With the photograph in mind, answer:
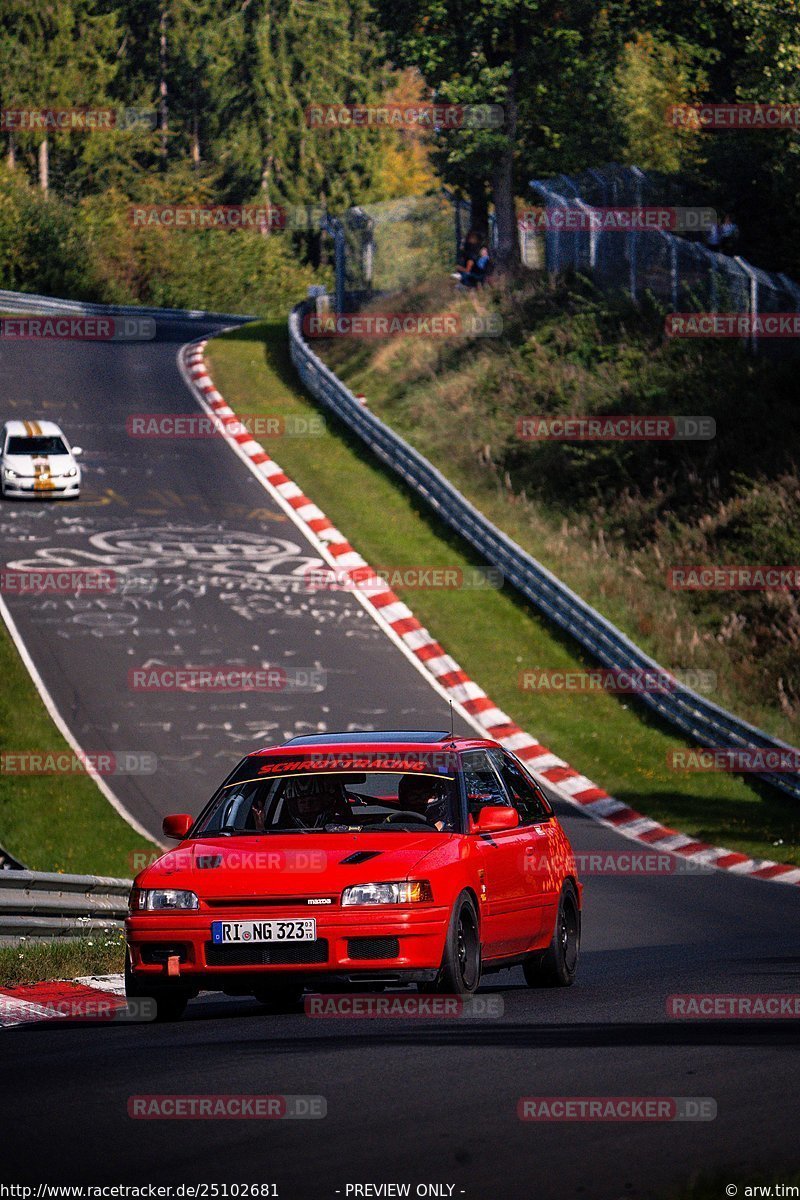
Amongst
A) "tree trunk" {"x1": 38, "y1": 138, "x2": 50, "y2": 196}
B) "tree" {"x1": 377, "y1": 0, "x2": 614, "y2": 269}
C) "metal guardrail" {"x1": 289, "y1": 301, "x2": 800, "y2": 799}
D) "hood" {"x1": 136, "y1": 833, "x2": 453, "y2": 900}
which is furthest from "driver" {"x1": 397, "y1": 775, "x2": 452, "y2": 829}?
"tree trunk" {"x1": 38, "y1": 138, "x2": 50, "y2": 196}

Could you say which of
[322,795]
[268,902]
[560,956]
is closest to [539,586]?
[560,956]

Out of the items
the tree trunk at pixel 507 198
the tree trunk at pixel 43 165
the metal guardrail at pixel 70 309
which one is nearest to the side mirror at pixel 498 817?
the tree trunk at pixel 507 198

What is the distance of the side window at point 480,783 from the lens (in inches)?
422

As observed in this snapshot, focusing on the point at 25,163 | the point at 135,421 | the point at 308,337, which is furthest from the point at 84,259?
the point at 135,421

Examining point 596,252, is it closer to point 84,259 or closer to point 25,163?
point 84,259

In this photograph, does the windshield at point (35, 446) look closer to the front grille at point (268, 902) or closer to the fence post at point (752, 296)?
the fence post at point (752, 296)

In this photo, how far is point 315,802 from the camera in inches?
424

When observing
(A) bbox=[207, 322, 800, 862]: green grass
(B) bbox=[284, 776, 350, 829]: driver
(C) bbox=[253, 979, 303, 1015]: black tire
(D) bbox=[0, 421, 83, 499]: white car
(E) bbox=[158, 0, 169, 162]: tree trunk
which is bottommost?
(A) bbox=[207, 322, 800, 862]: green grass

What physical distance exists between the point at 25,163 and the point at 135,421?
54257 mm

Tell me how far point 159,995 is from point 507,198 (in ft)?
133

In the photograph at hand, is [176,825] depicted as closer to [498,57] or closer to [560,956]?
[560,956]

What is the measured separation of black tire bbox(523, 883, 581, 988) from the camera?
437 inches

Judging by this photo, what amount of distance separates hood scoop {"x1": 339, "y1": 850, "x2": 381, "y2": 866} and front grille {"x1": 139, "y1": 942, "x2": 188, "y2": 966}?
0.94 metres

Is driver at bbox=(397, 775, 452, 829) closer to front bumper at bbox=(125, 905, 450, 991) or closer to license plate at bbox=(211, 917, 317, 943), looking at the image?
front bumper at bbox=(125, 905, 450, 991)
